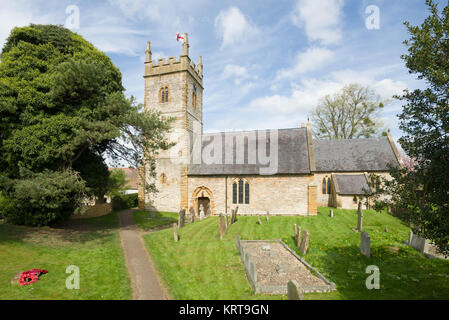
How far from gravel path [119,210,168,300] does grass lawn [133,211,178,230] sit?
8.43 feet

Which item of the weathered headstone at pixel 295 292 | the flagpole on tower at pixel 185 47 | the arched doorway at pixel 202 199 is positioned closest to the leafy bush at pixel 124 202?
the arched doorway at pixel 202 199

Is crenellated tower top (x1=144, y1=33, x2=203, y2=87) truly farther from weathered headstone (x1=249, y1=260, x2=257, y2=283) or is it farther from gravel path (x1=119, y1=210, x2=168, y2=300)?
weathered headstone (x1=249, y1=260, x2=257, y2=283)

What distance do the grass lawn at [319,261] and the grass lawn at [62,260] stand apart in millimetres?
1895

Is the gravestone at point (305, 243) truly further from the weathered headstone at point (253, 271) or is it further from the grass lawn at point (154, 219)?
the grass lawn at point (154, 219)

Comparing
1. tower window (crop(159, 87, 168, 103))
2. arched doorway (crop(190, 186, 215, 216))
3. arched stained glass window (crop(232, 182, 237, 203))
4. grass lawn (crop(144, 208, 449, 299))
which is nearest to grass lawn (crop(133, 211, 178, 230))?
arched doorway (crop(190, 186, 215, 216))

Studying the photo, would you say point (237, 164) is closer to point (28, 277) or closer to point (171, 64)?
point (171, 64)

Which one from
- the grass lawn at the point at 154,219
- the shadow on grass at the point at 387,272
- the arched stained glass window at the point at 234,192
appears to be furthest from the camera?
the arched stained glass window at the point at 234,192

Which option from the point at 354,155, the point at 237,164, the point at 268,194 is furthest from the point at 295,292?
the point at 354,155

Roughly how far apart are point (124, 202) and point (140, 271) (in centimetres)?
2298

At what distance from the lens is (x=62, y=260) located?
10570 millimetres

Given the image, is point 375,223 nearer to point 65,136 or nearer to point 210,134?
point 210,134

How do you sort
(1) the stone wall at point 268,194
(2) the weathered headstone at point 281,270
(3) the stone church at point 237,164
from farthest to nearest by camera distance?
(3) the stone church at point 237,164, (1) the stone wall at point 268,194, (2) the weathered headstone at point 281,270

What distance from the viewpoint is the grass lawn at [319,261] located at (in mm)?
7895

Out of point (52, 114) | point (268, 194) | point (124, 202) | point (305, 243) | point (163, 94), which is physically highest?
point (163, 94)
